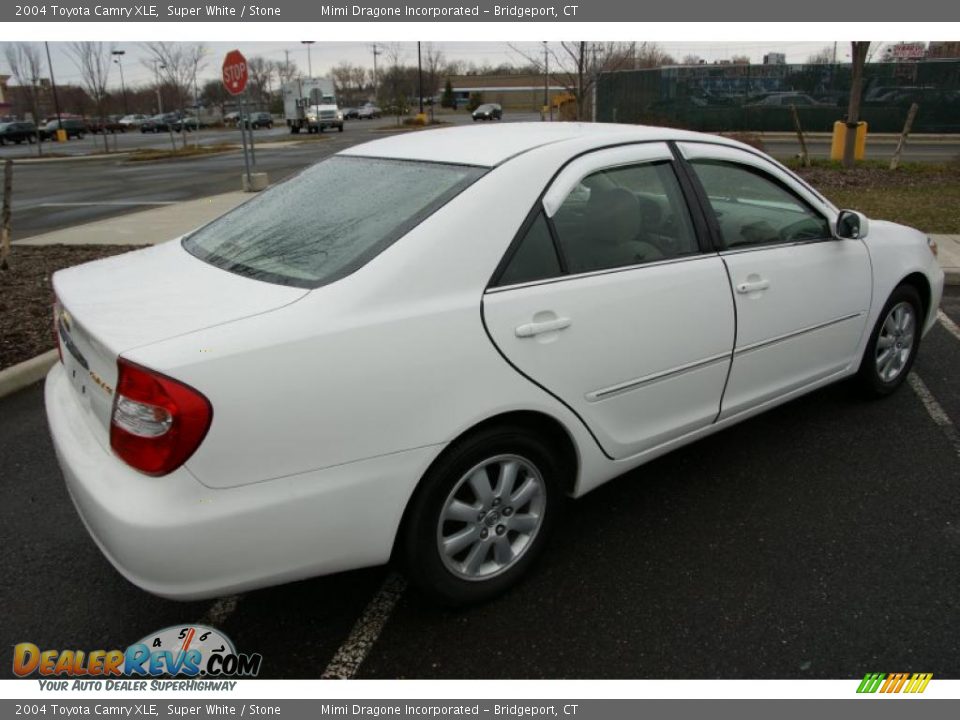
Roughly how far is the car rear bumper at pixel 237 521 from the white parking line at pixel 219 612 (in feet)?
1.78

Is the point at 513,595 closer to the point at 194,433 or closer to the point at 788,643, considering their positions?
the point at 788,643

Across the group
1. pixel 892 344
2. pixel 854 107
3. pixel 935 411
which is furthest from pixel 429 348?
pixel 854 107

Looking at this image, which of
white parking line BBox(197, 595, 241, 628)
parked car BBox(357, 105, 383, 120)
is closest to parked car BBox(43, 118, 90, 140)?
parked car BBox(357, 105, 383, 120)

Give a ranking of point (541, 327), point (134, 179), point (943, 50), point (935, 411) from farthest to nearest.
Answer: point (943, 50), point (134, 179), point (935, 411), point (541, 327)

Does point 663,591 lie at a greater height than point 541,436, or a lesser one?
lesser

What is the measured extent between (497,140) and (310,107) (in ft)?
168

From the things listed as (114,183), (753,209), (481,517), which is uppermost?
(753,209)

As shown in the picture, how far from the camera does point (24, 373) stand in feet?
16.3

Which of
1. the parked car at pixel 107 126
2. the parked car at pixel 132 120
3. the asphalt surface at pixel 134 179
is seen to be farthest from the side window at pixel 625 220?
the parked car at pixel 132 120

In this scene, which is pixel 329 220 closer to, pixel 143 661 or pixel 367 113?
pixel 143 661

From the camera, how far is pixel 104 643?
259 centimetres

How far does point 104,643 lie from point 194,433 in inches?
41.6

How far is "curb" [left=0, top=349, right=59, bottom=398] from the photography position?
485cm

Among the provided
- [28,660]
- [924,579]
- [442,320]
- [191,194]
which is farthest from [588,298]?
[191,194]
